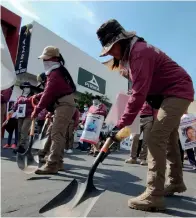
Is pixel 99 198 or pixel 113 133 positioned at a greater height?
pixel 113 133

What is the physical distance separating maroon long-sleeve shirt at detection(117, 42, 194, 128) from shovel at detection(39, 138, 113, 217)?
0.48 meters

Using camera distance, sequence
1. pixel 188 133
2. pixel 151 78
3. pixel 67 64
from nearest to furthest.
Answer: pixel 151 78 < pixel 188 133 < pixel 67 64

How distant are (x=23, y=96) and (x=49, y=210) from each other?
17.2ft

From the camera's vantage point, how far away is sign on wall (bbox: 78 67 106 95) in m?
27.0

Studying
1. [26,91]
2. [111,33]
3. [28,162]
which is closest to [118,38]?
[111,33]

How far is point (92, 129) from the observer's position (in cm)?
716

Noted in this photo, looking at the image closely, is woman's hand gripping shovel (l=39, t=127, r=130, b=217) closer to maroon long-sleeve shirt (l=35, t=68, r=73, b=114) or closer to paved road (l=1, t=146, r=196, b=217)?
paved road (l=1, t=146, r=196, b=217)

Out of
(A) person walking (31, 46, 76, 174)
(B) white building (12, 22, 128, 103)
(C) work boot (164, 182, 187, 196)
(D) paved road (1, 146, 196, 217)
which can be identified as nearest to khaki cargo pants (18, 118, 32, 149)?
(D) paved road (1, 146, 196, 217)

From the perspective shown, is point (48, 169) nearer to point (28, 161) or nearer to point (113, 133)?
point (28, 161)

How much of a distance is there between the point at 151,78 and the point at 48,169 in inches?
87.0

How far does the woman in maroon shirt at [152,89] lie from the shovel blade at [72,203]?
0.51 m

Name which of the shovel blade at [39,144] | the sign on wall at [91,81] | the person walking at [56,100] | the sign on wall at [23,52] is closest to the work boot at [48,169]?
the person walking at [56,100]

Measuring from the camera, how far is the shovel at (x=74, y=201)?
2189 mm

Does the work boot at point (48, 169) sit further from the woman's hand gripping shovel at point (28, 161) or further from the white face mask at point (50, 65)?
the white face mask at point (50, 65)
